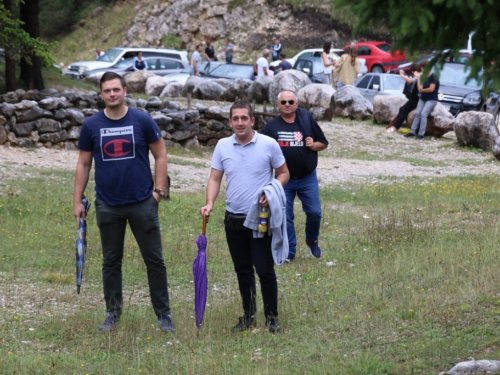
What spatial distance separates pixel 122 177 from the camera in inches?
250

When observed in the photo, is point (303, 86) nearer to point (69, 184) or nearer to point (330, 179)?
point (330, 179)

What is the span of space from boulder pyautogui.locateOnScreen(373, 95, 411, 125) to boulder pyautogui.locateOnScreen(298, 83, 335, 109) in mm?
1849

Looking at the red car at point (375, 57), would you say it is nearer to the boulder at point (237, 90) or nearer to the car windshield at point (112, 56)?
the car windshield at point (112, 56)

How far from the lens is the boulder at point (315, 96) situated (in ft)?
85.1

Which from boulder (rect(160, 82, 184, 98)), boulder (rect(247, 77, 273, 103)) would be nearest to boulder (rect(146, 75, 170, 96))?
boulder (rect(160, 82, 184, 98))

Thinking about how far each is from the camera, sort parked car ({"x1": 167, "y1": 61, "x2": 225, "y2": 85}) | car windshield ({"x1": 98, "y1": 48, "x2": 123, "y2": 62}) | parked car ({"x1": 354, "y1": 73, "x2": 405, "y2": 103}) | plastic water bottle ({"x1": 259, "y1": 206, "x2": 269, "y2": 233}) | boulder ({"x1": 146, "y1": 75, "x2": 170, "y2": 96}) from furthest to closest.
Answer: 1. car windshield ({"x1": 98, "y1": 48, "x2": 123, "y2": 62})
2. parked car ({"x1": 167, "y1": 61, "x2": 225, "y2": 85})
3. boulder ({"x1": 146, "y1": 75, "x2": 170, "y2": 96})
4. parked car ({"x1": 354, "y1": 73, "x2": 405, "y2": 103})
5. plastic water bottle ({"x1": 259, "y1": 206, "x2": 269, "y2": 233})

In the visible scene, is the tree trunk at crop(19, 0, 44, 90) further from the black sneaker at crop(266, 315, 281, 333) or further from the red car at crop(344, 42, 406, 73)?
the red car at crop(344, 42, 406, 73)

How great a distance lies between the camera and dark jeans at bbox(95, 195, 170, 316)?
6465 millimetres

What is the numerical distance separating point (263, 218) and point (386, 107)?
1848cm

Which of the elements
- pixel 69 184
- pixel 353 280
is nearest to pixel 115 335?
pixel 353 280

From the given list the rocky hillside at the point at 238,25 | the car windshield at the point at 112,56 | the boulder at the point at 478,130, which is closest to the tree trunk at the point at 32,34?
the boulder at the point at 478,130

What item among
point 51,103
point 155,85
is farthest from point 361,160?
point 155,85

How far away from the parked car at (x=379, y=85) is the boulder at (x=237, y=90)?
146 inches

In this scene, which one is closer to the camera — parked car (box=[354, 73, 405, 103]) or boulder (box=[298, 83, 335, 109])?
boulder (box=[298, 83, 335, 109])
